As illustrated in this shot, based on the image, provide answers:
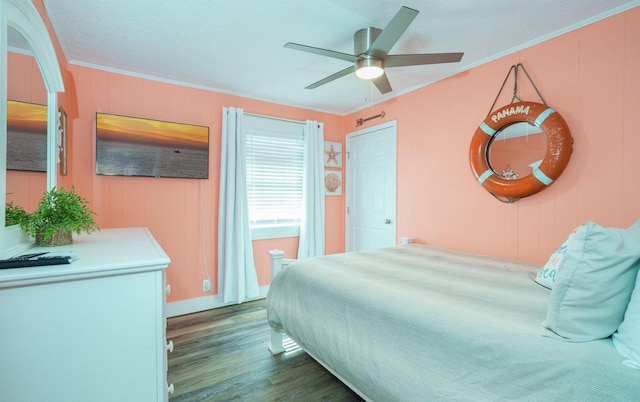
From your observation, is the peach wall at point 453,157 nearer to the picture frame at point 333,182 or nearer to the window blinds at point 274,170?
the window blinds at point 274,170

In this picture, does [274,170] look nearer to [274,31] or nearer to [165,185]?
A: [165,185]

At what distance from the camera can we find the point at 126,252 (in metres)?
1.23

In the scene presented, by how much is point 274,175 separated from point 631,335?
126 inches

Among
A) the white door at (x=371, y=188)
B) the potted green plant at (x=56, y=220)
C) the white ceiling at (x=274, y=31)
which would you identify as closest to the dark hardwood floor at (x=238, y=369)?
the potted green plant at (x=56, y=220)

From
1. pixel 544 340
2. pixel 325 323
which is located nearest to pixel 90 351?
pixel 325 323

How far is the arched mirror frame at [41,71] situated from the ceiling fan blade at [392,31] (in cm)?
161

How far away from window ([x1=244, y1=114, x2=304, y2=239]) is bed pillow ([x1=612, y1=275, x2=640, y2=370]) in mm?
3086

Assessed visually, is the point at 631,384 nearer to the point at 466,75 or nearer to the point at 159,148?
the point at 466,75

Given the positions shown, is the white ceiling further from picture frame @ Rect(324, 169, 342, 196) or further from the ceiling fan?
picture frame @ Rect(324, 169, 342, 196)

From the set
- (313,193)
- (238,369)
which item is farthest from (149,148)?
(238,369)

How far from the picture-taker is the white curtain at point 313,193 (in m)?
3.74

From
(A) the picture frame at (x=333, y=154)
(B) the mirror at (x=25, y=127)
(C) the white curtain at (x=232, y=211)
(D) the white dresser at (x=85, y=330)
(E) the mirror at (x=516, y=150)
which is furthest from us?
(A) the picture frame at (x=333, y=154)

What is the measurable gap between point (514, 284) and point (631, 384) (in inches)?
31.3

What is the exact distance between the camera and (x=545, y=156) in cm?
212
